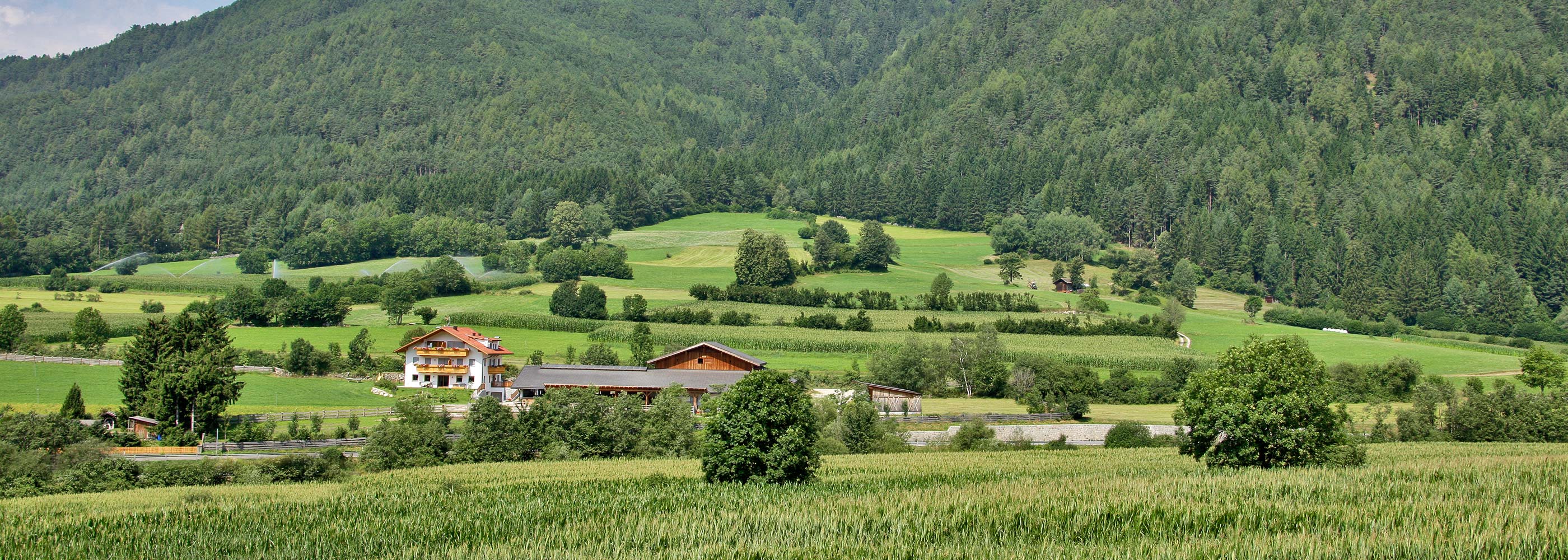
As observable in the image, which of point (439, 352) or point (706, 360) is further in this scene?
point (706, 360)

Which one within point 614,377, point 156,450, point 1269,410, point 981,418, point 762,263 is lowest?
point 156,450

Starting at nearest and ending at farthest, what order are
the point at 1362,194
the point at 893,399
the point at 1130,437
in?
1. the point at 1130,437
2. the point at 893,399
3. the point at 1362,194

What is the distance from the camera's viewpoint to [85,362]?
252ft

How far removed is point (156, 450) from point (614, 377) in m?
29.1

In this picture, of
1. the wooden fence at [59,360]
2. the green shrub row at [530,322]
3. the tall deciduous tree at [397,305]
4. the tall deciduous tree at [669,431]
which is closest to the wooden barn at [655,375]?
the tall deciduous tree at [669,431]

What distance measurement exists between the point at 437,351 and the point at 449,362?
3.71ft

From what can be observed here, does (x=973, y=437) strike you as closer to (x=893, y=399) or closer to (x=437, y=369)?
(x=893, y=399)

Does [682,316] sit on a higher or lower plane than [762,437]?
higher

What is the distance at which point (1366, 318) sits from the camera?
142 metres

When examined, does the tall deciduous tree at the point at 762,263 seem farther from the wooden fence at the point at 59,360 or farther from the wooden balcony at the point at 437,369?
the wooden fence at the point at 59,360

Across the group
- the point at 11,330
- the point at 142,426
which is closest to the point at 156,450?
the point at 142,426

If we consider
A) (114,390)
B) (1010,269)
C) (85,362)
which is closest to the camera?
(114,390)

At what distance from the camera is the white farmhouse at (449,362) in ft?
262

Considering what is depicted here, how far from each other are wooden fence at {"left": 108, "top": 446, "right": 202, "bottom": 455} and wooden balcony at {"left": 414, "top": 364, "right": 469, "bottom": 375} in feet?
79.1
